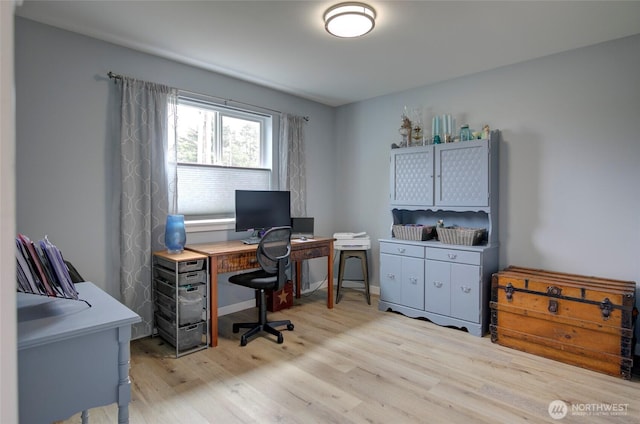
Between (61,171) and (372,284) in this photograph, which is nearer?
(61,171)

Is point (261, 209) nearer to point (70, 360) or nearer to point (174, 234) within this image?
point (174, 234)

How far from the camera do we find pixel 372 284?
4625 millimetres

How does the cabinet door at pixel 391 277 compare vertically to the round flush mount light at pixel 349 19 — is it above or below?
below

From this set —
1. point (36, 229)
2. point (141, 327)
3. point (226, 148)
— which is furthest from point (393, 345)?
point (36, 229)

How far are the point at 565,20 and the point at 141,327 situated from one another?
413 cm

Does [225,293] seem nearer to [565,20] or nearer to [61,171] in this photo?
[61,171]

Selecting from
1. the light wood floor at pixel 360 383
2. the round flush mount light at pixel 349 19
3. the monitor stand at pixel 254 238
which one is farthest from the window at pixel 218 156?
the round flush mount light at pixel 349 19

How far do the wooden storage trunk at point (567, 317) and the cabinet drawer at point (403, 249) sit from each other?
2.42 feet

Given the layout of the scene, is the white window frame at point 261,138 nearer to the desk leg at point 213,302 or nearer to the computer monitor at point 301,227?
the computer monitor at point 301,227

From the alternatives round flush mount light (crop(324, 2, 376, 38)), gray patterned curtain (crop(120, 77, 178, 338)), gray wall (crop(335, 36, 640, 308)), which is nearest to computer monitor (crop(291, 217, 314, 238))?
gray patterned curtain (crop(120, 77, 178, 338))

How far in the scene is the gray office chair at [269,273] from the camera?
2.97m

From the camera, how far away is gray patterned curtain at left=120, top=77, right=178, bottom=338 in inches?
115

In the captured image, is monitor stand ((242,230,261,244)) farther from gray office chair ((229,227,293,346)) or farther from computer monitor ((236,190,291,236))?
gray office chair ((229,227,293,346))

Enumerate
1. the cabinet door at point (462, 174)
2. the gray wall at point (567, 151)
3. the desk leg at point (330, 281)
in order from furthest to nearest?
the desk leg at point (330, 281) → the cabinet door at point (462, 174) → the gray wall at point (567, 151)
